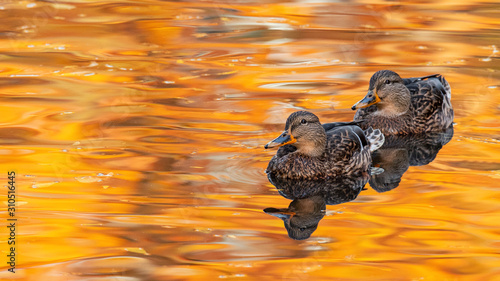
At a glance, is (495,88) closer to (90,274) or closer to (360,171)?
(360,171)

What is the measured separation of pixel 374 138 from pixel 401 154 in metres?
0.34

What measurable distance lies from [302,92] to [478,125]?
2.48m

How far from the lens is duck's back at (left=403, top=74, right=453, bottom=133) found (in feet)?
33.8

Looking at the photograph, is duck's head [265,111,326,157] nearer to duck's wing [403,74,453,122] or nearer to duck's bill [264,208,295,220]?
duck's bill [264,208,295,220]

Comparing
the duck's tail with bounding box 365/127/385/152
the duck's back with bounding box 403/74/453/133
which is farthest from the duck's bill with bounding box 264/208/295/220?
the duck's back with bounding box 403/74/453/133

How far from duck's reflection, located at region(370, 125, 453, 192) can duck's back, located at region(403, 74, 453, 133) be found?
0.42 feet

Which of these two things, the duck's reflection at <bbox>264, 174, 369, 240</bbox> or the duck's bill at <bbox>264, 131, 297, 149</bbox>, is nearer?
the duck's reflection at <bbox>264, 174, 369, 240</bbox>

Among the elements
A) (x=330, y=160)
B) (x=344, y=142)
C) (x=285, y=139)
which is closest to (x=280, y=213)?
(x=285, y=139)

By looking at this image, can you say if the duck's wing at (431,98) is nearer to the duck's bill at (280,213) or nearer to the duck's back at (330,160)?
the duck's back at (330,160)

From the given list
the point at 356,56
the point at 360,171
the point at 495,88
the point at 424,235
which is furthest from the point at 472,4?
the point at 424,235

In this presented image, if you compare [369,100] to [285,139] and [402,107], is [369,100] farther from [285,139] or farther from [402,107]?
[285,139]

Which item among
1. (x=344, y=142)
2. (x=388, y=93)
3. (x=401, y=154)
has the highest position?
(x=388, y=93)

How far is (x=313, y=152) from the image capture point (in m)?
8.58

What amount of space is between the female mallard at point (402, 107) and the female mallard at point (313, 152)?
4.69ft
